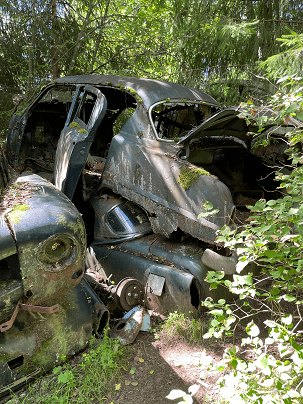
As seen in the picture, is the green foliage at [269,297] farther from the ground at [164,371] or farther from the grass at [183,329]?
the grass at [183,329]

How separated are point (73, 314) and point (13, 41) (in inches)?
332

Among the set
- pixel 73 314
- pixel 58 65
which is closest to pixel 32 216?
pixel 73 314

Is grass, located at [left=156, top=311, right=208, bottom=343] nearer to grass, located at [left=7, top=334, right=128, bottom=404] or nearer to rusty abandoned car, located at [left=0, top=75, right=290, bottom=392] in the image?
rusty abandoned car, located at [left=0, top=75, right=290, bottom=392]

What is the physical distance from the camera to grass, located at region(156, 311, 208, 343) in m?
2.91

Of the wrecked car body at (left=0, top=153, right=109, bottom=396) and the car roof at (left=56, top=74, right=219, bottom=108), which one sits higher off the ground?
the car roof at (left=56, top=74, right=219, bottom=108)

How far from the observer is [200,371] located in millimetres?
2533

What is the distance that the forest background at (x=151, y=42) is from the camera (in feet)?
20.1

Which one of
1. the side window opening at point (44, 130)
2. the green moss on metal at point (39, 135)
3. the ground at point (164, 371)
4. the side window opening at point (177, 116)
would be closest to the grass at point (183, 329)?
the ground at point (164, 371)

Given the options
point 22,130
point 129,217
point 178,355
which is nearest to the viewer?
point 178,355

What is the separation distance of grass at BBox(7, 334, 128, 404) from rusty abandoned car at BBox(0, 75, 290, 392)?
0.50 ft

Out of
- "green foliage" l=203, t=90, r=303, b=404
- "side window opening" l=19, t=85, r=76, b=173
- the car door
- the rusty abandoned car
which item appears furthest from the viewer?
"side window opening" l=19, t=85, r=76, b=173

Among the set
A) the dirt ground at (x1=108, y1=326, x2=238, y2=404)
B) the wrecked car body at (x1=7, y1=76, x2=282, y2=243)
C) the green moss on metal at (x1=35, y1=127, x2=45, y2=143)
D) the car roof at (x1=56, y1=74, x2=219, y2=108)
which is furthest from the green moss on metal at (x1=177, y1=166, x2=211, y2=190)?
the green moss on metal at (x1=35, y1=127, x2=45, y2=143)

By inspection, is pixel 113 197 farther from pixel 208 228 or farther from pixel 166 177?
pixel 208 228

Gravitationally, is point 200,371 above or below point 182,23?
below
